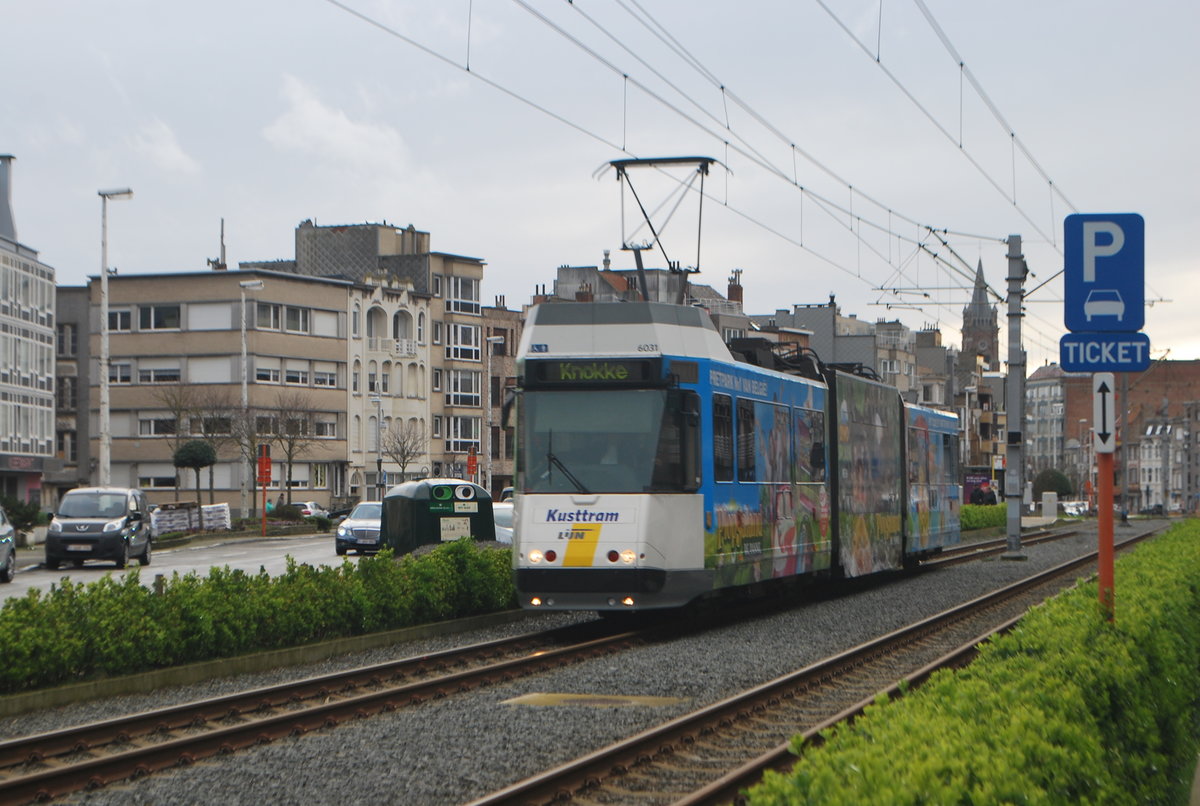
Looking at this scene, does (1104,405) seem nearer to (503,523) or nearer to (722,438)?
(722,438)

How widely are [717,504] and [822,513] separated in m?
5.24

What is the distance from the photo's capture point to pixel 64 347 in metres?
92.8

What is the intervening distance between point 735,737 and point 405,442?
8164 cm

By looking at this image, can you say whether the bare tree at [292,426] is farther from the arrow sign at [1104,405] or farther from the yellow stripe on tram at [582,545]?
the arrow sign at [1104,405]

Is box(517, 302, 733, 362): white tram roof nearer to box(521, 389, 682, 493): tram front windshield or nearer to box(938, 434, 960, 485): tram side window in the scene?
box(521, 389, 682, 493): tram front windshield

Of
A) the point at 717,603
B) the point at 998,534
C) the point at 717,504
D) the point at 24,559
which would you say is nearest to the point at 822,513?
the point at 717,603

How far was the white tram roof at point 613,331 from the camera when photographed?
18547 mm

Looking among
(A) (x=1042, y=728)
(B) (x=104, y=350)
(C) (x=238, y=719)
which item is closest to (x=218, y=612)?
(C) (x=238, y=719)

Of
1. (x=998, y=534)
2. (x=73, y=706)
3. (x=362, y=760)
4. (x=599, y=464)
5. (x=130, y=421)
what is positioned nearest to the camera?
(x=362, y=760)

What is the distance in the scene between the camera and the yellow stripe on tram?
18.0 meters

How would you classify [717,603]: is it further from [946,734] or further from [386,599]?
[946,734]

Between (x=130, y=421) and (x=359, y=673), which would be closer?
(x=359, y=673)

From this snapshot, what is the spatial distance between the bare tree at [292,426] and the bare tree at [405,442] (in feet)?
15.3

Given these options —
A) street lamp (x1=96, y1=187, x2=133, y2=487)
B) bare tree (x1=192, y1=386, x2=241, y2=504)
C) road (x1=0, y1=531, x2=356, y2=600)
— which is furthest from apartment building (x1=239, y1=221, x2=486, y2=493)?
street lamp (x1=96, y1=187, x2=133, y2=487)
